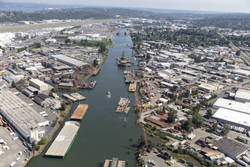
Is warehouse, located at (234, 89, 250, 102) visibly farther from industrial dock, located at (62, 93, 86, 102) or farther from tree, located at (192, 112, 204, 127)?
industrial dock, located at (62, 93, 86, 102)

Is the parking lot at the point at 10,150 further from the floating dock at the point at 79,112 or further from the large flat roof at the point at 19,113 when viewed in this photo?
the floating dock at the point at 79,112

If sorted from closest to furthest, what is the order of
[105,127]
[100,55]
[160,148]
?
[160,148] < [105,127] < [100,55]

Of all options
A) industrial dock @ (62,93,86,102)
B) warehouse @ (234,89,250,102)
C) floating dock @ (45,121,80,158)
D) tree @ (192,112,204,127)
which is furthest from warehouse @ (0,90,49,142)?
warehouse @ (234,89,250,102)

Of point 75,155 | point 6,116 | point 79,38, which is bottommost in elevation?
point 75,155

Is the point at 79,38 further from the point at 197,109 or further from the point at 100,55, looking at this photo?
the point at 197,109

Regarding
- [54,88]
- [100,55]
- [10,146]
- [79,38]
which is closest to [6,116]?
[10,146]
